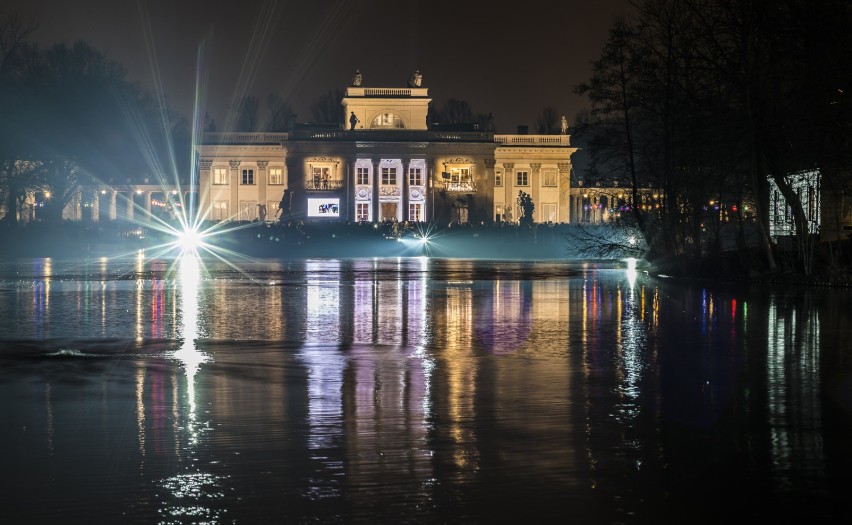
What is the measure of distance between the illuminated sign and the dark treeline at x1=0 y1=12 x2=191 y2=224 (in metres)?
44.0

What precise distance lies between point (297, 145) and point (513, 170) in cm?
2641

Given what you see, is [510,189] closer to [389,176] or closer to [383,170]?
[389,176]

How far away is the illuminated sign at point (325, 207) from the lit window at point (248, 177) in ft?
36.0

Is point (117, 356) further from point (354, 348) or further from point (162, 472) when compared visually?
point (162, 472)

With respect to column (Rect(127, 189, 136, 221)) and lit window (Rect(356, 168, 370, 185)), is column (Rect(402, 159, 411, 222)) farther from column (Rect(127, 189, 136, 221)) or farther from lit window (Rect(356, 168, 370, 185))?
column (Rect(127, 189, 136, 221))

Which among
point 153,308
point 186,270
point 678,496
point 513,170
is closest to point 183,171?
point 513,170

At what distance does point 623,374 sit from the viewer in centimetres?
1503

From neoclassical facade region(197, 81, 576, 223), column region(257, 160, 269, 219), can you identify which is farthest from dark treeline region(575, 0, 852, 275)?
column region(257, 160, 269, 219)

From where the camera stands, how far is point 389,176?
134500 mm

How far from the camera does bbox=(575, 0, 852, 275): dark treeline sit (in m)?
35.6

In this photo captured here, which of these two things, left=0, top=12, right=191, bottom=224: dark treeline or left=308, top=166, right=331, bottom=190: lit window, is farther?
left=308, top=166, right=331, bottom=190: lit window

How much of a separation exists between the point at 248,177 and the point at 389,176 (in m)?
17.4

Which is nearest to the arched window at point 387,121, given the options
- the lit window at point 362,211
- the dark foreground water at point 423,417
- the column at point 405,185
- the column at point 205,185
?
the column at point 405,185

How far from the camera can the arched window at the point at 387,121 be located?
5389 inches
